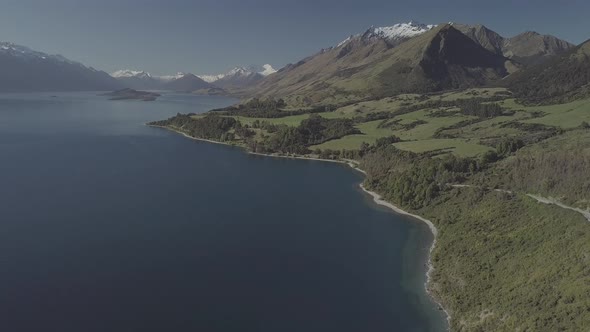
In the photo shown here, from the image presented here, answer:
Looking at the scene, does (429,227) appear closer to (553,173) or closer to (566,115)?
(553,173)

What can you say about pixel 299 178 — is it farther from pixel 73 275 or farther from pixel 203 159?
pixel 73 275

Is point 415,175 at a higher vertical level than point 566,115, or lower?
lower

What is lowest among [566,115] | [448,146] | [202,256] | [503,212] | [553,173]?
[202,256]

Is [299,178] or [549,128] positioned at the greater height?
[549,128]

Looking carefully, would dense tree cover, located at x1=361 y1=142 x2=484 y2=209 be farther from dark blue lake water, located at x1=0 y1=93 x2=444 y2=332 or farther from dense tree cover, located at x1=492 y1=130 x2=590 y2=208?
dense tree cover, located at x1=492 y1=130 x2=590 y2=208

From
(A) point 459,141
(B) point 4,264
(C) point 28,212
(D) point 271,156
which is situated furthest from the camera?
(D) point 271,156

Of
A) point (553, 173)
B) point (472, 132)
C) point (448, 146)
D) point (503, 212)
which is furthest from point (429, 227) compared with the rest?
point (472, 132)

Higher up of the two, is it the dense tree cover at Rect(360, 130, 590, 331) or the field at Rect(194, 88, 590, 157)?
the field at Rect(194, 88, 590, 157)

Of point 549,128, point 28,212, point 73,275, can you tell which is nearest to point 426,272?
point 73,275

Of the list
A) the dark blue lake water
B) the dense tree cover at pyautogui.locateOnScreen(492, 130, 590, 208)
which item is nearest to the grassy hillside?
the dense tree cover at pyautogui.locateOnScreen(492, 130, 590, 208)
